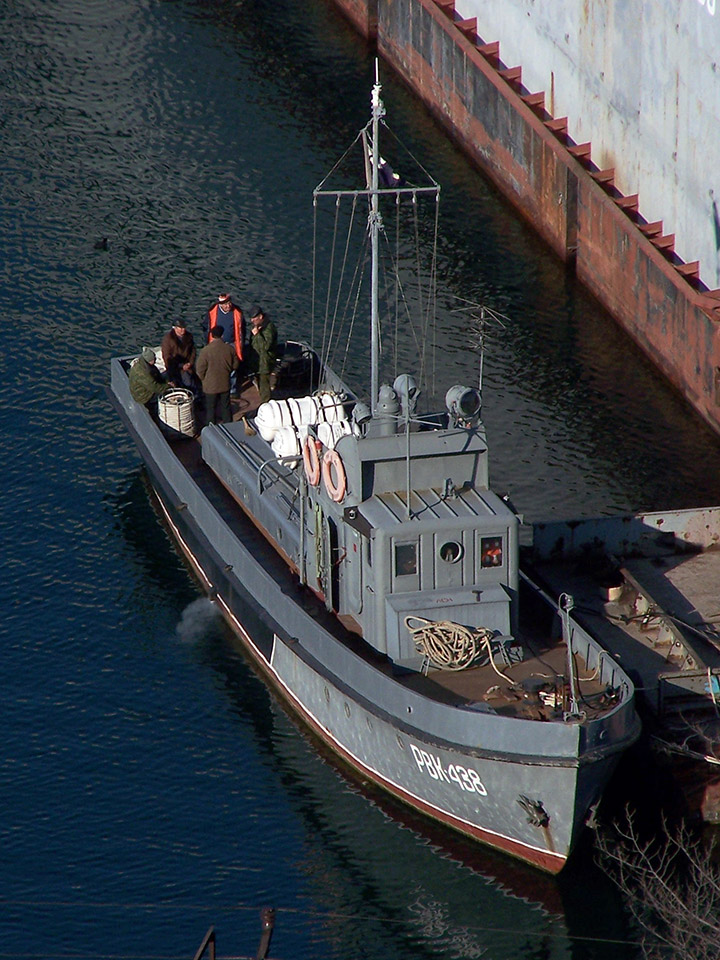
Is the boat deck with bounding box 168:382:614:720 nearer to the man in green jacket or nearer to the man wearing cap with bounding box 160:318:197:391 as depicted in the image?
the man in green jacket

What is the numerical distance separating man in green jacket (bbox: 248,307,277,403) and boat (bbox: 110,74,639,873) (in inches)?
157

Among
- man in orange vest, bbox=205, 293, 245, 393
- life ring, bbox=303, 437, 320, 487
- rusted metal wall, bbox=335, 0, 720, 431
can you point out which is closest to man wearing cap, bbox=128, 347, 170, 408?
man in orange vest, bbox=205, 293, 245, 393

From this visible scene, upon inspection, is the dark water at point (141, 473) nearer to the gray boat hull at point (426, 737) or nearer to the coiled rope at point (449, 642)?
the gray boat hull at point (426, 737)

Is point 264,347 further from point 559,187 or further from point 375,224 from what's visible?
point 559,187

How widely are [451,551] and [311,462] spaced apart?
3.10 metres

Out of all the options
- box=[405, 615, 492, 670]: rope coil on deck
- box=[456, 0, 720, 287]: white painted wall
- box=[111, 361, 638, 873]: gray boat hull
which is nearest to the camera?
box=[111, 361, 638, 873]: gray boat hull

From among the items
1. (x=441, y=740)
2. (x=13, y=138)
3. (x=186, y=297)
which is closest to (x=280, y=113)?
(x=13, y=138)

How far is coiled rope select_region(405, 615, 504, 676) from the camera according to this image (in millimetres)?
26141

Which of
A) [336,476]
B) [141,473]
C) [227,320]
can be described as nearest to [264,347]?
[227,320]

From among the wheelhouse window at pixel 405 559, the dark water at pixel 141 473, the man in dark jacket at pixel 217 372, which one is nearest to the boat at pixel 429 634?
the wheelhouse window at pixel 405 559

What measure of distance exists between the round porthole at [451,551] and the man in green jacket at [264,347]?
8546 millimetres

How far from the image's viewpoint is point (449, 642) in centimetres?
2617

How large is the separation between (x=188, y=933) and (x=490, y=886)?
4.59 meters

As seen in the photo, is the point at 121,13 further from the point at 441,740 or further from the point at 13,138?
the point at 441,740
